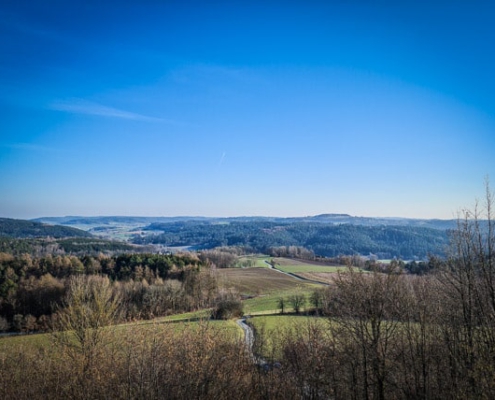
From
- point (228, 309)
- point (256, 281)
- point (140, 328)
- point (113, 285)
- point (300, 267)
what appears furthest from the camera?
point (300, 267)

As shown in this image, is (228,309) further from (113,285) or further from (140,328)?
(140,328)

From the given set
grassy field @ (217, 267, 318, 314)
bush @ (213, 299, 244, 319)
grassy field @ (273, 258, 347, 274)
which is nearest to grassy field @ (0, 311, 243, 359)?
bush @ (213, 299, 244, 319)

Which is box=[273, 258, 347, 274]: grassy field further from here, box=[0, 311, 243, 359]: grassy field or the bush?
box=[0, 311, 243, 359]: grassy field

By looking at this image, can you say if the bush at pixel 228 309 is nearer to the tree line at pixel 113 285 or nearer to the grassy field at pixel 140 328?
the tree line at pixel 113 285

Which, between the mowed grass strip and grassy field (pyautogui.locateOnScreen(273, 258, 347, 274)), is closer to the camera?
the mowed grass strip

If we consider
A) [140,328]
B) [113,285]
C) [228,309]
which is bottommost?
[228,309]

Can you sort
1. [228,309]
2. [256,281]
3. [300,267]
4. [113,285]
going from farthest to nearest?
[300,267], [256,281], [113,285], [228,309]

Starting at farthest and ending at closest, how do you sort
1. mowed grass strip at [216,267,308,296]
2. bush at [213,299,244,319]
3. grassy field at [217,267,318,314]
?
mowed grass strip at [216,267,308,296] → grassy field at [217,267,318,314] → bush at [213,299,244,319]

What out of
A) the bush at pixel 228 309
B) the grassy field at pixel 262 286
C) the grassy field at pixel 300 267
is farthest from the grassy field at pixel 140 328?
the grassy field at pixel 300 267

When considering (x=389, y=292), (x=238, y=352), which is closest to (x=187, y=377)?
(x=238, y=352)

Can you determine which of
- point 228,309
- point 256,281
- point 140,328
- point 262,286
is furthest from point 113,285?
point 140,328

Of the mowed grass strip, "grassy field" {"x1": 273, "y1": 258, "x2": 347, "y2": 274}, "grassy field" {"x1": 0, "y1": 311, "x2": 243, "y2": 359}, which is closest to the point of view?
"grassy field" {"x1": 0, "y1": 311, "x2": 243, "y2": 359}
